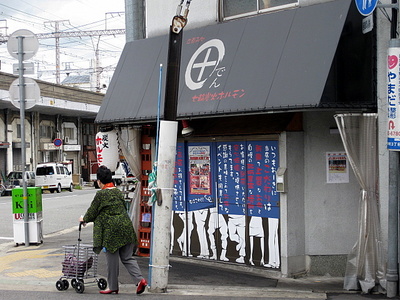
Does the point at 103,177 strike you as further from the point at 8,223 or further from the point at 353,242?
the point at 8,223

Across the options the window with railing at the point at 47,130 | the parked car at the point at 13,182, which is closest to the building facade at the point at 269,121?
the parked car at the point at 13,182

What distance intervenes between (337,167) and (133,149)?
4.09 metres

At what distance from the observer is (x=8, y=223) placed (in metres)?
17.8

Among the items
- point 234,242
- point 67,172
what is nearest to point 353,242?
point 234,242

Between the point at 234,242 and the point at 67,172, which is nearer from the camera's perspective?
the point at 234,242

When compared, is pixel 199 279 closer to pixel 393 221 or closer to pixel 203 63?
pixel 393 221

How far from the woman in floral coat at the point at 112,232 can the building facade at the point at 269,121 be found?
79.0 inches

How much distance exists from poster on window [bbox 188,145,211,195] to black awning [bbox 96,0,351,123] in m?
1.03

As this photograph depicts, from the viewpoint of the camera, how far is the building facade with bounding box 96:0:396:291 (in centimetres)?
807

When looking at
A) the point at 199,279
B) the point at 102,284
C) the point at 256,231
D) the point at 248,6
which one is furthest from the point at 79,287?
the point at 248,6

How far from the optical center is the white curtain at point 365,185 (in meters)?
7.98

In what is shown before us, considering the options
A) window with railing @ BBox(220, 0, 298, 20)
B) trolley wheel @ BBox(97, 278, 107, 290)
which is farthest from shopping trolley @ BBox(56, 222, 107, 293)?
window with railing @ BBox(220, 0, 298, 20)

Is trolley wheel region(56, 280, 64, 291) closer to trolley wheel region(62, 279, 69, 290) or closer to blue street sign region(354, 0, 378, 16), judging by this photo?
trolley wheel region(62, 279, 69, 290)

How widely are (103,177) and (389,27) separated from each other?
4411mm
